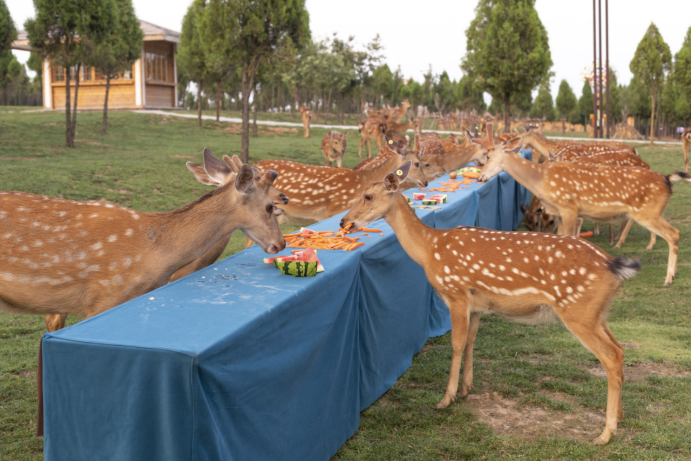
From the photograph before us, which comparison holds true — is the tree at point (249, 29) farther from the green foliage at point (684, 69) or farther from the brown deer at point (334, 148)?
the green foliage at point (684, 69)

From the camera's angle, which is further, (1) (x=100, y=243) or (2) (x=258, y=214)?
(2) (x=258, y=214)

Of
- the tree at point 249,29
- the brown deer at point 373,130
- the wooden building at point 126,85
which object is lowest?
the brown deer at point 373,130

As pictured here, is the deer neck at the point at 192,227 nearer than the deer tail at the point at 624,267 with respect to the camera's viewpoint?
No

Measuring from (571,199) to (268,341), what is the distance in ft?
23.6

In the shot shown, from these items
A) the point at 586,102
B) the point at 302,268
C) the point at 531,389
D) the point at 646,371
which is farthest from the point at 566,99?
the point at 302,268

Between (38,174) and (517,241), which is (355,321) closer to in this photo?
(517,241)

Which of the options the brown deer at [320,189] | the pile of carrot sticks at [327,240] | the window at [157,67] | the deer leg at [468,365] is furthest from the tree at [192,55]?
the deer leg at [468,365]

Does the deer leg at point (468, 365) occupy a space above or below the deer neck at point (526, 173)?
below

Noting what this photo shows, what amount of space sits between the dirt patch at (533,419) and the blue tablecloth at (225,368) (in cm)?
87

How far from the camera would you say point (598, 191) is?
8.83 meters

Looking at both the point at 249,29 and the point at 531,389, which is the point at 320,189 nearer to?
the point at 531,389

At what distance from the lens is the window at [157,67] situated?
39.6 meters

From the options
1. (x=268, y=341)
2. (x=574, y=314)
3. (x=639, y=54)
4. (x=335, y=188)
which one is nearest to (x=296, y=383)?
(x=268, y=341)

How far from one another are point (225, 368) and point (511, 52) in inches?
1162
